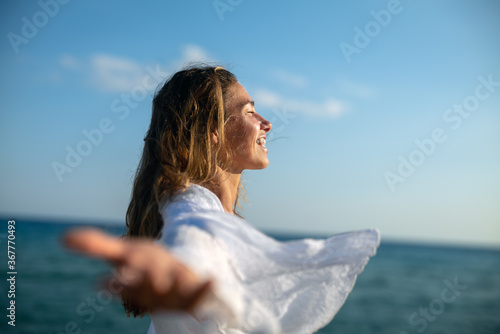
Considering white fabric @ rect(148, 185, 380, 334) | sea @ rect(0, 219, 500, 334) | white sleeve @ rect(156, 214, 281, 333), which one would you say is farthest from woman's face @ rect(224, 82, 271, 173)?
sea @ rect(0, 219, 500, 334)

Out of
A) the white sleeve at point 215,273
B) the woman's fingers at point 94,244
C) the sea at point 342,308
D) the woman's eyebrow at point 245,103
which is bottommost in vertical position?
the sea at point 342,308

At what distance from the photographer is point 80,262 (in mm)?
25344

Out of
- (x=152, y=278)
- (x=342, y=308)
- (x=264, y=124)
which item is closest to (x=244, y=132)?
(x=264, y=124)

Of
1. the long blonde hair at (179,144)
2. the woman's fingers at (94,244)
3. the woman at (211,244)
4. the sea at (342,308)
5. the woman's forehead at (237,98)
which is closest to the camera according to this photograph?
the woman's fingers at (94,244)

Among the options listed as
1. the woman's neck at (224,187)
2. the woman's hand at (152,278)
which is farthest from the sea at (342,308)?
the woman's hand at (152,278)

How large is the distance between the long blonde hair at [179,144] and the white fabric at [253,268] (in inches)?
7.2

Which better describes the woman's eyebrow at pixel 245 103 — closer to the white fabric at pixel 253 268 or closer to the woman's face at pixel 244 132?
the woman's face at pixel 244 132

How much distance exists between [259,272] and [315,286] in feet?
1.24

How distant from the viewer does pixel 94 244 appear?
919 millimetres

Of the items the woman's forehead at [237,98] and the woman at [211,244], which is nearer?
the woman at [211,244]

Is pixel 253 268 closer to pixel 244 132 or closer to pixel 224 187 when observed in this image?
pixel 224 187

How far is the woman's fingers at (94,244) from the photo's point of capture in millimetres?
904

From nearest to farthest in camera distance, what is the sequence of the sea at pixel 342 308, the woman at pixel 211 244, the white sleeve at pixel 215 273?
the woman at pixel 211 244, the white sleeve at pixel 215 273, the sea at pixel 342 308

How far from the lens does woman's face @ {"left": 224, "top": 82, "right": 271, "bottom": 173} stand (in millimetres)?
2447
